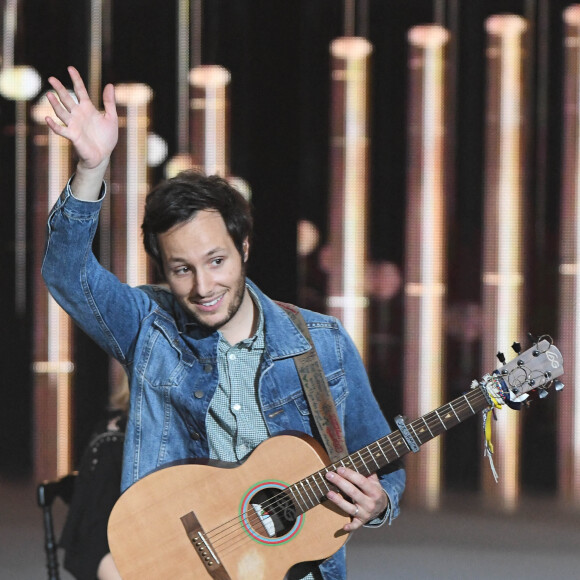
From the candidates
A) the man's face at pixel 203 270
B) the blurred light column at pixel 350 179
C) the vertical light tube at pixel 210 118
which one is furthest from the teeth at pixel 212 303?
the vertical light tube at pixel 210 118

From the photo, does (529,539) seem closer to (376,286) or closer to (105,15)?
(376,286)

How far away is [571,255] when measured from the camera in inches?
151

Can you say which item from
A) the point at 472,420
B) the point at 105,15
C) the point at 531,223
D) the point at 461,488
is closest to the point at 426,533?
the point at 461,488

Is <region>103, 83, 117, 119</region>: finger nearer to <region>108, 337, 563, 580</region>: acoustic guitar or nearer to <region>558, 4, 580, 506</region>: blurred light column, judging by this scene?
<region>108, 337, 563, 580</region>: acoustic guitar

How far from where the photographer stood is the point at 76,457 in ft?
13.7

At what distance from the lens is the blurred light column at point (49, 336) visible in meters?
4.15

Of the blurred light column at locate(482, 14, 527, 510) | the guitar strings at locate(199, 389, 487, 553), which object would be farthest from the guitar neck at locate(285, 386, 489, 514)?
the blurred light column at locate(482, 14, 527, 510)

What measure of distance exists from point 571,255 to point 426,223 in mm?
658

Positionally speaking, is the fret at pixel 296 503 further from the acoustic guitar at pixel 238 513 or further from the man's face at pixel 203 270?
the man's face at pixel 203 270

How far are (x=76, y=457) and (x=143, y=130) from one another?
1.62 m

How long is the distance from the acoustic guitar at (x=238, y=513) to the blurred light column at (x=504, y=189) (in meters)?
2.18

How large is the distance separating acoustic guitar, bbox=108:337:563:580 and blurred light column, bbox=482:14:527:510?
85.7 inches

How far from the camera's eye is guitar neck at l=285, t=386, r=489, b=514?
5.77ft

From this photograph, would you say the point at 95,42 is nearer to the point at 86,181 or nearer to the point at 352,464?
the point at 86,181
